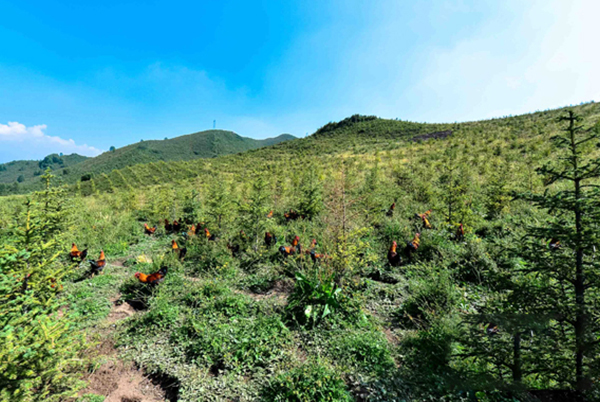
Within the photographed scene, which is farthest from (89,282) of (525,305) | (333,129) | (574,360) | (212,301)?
(333,129)

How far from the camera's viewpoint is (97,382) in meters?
2.99

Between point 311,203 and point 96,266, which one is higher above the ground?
point 311,203

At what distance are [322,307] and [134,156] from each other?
91449 millimetres

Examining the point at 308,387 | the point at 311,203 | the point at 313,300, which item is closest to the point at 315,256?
the point at 313,300

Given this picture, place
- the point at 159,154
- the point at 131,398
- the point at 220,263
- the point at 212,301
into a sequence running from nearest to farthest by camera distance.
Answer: the point at 131,398
the point at 212,301
the point at 220,263
the point at 159,154

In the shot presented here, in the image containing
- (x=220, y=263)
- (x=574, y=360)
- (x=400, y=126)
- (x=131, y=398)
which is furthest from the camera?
(x=400, y=126)

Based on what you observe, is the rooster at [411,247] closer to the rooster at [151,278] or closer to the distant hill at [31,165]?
the rooster at [151,278]

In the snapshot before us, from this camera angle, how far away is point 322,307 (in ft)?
13.4

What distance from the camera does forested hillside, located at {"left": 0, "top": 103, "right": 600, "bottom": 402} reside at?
2135 millimetres

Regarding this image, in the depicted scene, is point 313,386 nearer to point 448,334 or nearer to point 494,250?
point 448,334

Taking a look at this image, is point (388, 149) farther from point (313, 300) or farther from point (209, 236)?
point (313, 300)

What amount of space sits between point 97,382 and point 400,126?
53629 mm

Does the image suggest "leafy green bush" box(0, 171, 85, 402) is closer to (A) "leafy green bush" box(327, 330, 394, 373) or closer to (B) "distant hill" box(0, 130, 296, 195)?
(A) "leafy green bush" box(327, 330, 394, 373)

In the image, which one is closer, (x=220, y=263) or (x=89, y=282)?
(x=89, y=282)
